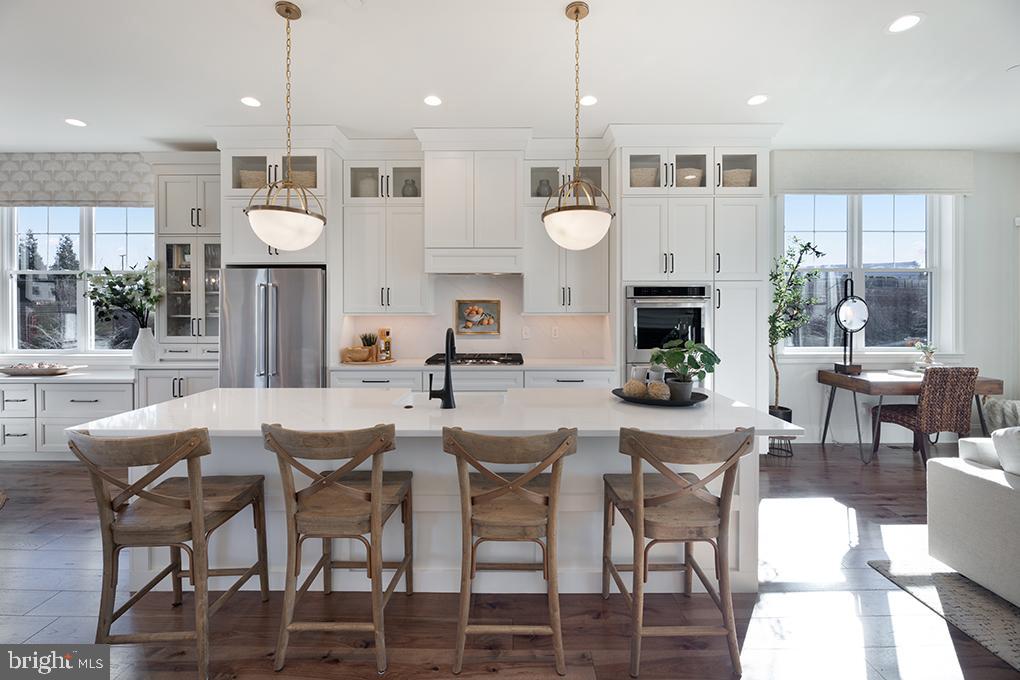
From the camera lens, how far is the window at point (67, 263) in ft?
16.2

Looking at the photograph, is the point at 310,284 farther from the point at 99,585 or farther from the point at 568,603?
the point at 568,603

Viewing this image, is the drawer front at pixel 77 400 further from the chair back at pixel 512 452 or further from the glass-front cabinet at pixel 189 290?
the chair back at pixel 512 452

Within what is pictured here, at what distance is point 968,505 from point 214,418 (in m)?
3.47

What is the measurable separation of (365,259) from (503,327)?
1430 mm

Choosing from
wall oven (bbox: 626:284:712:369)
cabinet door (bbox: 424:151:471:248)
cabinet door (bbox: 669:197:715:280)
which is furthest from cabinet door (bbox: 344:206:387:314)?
cabinet door (bbox: 669:197:715:280)

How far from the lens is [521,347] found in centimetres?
480

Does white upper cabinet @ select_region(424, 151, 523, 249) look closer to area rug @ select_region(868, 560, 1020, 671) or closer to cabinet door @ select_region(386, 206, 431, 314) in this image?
cabinet door @ select_region(386, 206, 431, 314)

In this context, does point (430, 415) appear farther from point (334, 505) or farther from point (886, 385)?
point (886, 385)

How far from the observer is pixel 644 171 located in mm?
4180

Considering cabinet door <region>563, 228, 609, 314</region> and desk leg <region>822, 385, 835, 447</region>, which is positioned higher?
cabinet door <region>563, 228, 609, 314</region>

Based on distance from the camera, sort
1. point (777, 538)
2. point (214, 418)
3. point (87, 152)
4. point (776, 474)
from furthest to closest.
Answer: point (87, 152)
point (776, 474)
point (777, 538)
point (214, 418)

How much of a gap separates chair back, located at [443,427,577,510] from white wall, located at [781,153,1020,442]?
4.12 metres

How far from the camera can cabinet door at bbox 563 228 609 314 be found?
4.42m

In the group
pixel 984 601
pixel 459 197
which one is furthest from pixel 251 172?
pixel 984 601
